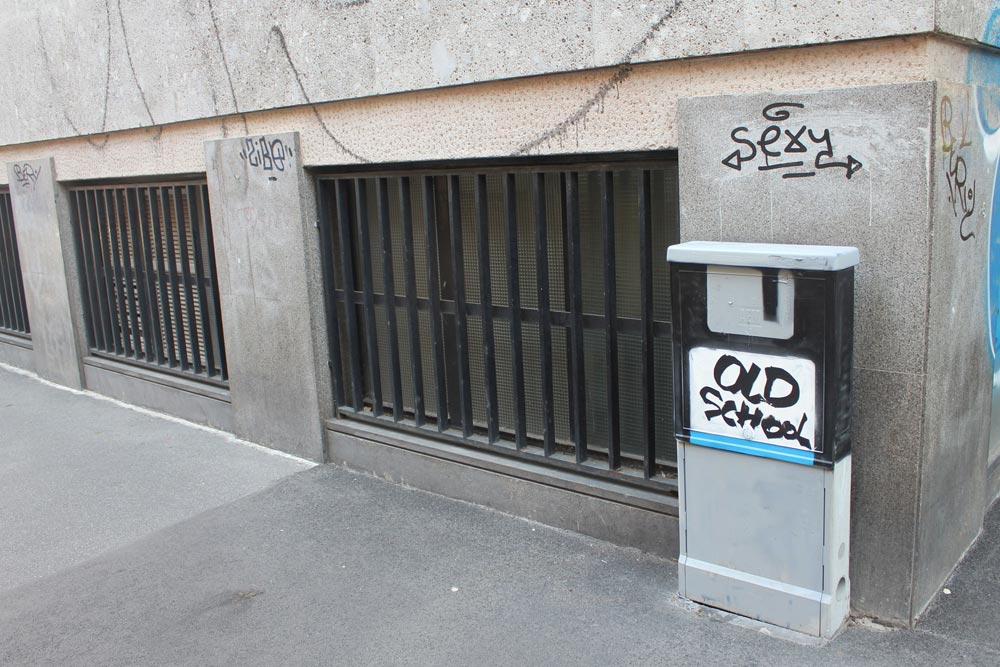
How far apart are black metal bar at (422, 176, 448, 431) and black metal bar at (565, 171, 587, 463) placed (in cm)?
93

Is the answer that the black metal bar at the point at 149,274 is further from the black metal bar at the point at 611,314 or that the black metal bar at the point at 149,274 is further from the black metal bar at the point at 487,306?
the black metal bar at the point at 611,314

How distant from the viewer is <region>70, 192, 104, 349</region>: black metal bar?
26.9 ft

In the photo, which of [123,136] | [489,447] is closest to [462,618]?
[489,447]

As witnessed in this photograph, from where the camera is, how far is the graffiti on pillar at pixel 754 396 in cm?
331

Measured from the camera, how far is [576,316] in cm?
455

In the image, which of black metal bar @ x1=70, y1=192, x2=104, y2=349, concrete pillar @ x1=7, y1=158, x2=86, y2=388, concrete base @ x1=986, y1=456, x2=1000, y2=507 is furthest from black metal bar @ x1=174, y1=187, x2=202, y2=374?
concrete base @ x1=986, y1=456, x2=1000, y2=507

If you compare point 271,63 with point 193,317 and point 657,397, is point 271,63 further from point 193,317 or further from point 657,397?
point 657,397

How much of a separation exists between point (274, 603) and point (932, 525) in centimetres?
291

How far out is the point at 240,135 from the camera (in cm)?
605

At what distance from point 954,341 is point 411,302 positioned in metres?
3.01

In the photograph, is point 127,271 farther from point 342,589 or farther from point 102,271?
point 342,589

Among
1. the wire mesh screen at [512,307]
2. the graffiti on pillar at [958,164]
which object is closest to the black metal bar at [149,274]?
the wire mesh screen at [512,307]

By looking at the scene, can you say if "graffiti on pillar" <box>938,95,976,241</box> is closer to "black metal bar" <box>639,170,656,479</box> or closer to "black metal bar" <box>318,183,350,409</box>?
"black metal bar" <box>639,170,656,479</box>

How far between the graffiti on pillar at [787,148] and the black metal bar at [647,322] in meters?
0.58
